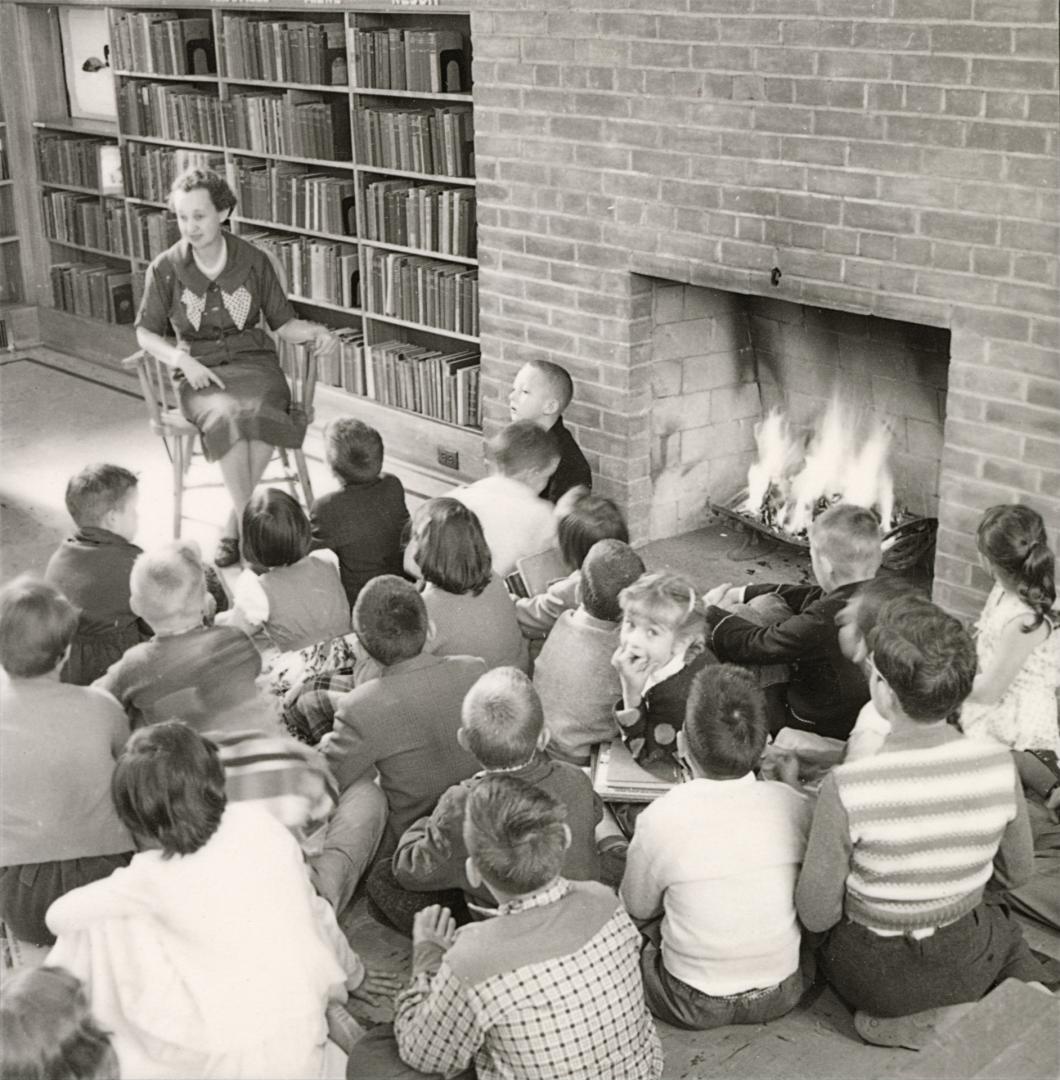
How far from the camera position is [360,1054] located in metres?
2.56

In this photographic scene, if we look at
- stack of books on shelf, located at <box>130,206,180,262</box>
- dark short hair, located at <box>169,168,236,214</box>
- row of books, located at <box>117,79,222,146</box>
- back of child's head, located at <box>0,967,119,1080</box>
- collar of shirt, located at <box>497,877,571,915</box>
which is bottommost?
collar of shirt, located at <box>497,877,571,915</box>

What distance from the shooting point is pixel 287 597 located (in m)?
3.67

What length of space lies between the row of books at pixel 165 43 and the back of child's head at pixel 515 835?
5.33 m

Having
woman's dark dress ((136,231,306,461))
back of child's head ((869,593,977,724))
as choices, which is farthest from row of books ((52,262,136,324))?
back of child's head ((869,593,977,724))

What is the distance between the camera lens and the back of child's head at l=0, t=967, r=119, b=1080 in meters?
1.93

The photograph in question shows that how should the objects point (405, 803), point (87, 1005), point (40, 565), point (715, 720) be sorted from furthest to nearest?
point (40, 565) → point (405, 803) → point (715, 720) → point (87, 1005)

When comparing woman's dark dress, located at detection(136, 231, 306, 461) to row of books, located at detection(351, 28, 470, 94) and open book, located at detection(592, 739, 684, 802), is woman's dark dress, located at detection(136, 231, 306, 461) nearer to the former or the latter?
row of books, located at detection(351, 28, 470, 94)

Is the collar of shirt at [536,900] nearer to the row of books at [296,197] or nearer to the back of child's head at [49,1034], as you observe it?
the back of child's head at [49,1034]

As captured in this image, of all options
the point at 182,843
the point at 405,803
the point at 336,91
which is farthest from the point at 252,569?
the point at 336,91

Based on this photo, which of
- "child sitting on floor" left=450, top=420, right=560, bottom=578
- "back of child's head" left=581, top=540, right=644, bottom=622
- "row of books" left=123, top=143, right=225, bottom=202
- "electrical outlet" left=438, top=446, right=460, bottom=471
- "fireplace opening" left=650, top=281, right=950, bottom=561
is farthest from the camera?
"row of books" left=123, top=143, right=225, bottom=202

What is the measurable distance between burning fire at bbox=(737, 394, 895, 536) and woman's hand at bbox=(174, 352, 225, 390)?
1974 mm

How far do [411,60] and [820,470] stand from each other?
2.28 m

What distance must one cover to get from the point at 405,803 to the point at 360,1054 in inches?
27.4

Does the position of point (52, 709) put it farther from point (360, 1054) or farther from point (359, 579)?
point (359, 579)
